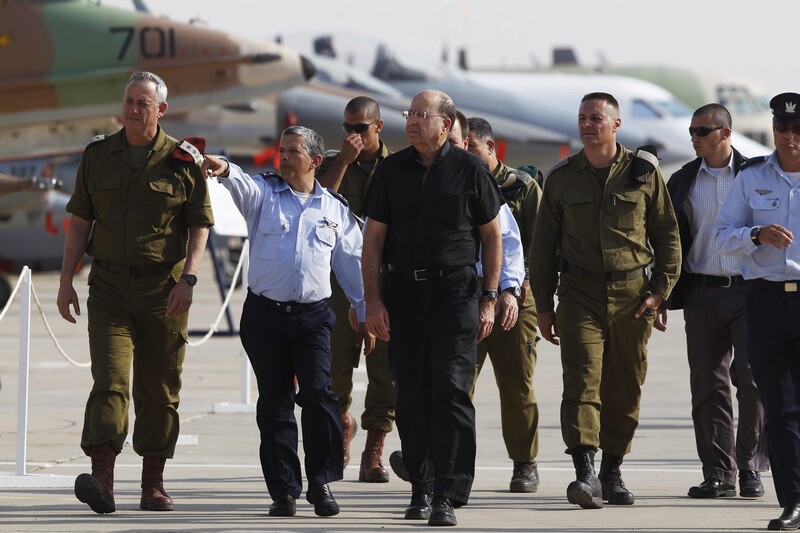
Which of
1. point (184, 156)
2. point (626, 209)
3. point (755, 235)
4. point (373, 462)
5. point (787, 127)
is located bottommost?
point (373, 462)

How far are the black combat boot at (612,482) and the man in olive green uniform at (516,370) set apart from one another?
0.48 m

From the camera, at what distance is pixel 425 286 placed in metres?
6.94

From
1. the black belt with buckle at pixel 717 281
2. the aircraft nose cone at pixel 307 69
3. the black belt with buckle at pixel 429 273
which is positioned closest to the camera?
the black belt with buckle at pixel 429 273

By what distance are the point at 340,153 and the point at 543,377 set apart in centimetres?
713

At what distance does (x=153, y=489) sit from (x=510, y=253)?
6.87 feet

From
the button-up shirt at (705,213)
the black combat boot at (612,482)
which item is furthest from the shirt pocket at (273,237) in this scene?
the button-up shirt at (705,213)

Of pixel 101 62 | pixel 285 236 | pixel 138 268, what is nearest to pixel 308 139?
pixel 285 236

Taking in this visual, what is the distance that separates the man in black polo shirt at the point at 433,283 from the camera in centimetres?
688

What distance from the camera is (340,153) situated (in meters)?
8.11

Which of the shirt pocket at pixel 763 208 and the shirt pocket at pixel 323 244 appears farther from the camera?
the shirt pocket at pixel 323 244

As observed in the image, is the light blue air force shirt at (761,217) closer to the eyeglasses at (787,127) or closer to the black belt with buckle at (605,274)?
the eyeglasses at (787,127)

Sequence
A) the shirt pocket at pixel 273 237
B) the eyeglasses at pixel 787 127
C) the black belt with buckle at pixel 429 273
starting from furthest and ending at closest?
the shirt pocket at pixel 273 237
the black belt with buckle at pixel 429 273
the eyeglasses at pixel 787 127

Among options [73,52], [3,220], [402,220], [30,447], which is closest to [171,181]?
[402,220]

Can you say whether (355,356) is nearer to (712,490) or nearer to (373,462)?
(373,462)
